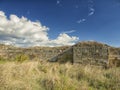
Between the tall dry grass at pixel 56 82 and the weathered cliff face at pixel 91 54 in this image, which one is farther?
the weathered cliff face at pixel 91 54

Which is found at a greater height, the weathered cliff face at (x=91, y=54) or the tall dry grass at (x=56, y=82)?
the weathered cliff face at (x=91, y=54)

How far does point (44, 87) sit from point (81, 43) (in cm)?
993

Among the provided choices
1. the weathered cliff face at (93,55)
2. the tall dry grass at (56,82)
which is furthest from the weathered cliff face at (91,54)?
the tall dry grass at (56,82)

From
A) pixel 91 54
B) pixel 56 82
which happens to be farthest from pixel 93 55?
pixel 56 82

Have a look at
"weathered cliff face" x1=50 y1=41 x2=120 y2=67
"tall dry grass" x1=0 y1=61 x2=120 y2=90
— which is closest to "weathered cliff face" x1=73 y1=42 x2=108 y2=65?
"weathered cliff face" x1=50 y1=41 x2=120 y2=67

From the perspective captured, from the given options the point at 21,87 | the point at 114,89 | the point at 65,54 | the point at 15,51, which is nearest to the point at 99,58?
the point at 65,54

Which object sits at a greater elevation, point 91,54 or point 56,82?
point 91,54

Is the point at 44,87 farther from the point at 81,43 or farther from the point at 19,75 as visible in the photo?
the point at 81,43

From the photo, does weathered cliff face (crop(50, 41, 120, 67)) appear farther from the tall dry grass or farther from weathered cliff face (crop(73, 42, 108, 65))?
the tall dry grass

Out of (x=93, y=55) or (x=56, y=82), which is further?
(x=93, y=55)

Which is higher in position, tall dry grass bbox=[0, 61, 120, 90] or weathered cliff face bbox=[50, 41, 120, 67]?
weathered cliff face bbox=[50, 41, 120, 67]

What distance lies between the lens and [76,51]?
1546 centimetres

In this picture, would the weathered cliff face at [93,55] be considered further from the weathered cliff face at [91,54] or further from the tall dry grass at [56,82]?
the tall dry grass at [56,82]

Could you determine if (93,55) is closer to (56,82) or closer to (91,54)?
(91,54)
